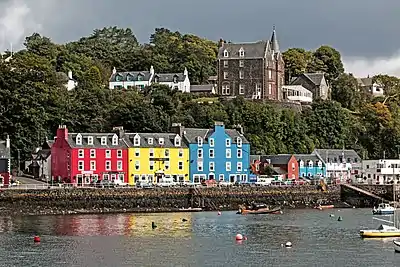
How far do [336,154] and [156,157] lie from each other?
1060 inches

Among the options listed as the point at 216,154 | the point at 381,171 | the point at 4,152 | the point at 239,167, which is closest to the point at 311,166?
the point at 381,171

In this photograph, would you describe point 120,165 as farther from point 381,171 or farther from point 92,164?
point 381,171

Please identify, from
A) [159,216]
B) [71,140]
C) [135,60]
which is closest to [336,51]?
[135,60]

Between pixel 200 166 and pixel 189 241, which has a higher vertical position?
pixel 200 166

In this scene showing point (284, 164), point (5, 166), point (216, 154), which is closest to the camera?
point (5, 166)

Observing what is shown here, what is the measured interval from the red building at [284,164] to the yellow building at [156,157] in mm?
12104

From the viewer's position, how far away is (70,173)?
87.8 m

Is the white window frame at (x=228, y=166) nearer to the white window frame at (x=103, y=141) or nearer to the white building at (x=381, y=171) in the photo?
the white window frame at (x=103, y=141)

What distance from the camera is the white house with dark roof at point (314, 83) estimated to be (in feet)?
434

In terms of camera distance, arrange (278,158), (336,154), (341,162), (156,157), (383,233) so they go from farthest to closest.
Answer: (336,154) < (341,162) < (278,158) < (156,157) < (383,233)

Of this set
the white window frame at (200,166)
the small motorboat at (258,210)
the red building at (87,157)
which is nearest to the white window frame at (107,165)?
the red building at (87,157)

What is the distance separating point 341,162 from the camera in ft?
355

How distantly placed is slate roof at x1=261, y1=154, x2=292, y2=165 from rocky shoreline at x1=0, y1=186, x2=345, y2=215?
1079 cm

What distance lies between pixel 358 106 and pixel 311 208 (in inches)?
1987
